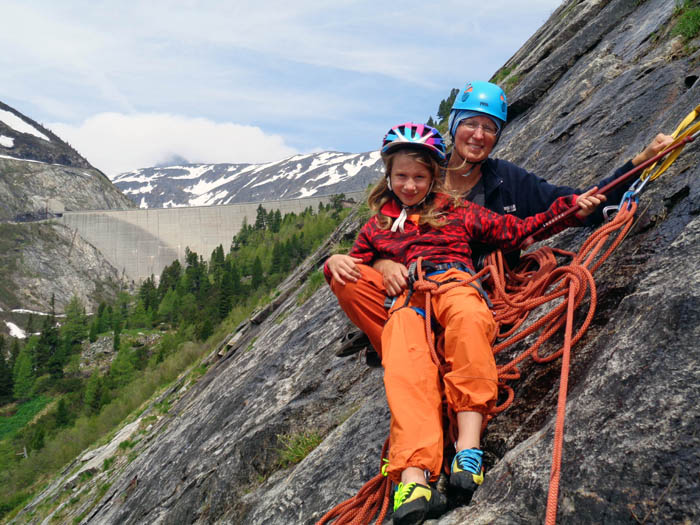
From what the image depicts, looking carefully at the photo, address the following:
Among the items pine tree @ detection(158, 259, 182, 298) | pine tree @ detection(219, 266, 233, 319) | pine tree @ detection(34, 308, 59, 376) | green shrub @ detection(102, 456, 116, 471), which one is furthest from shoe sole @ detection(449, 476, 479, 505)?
pine tree @ detection(158, 259, 182, 298)

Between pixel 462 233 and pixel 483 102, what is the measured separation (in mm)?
1516

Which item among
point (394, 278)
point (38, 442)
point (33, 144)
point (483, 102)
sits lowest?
point (38, 442)

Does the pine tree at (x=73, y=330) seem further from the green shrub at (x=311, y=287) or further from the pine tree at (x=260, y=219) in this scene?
the green shrub at (x=311, y=287)

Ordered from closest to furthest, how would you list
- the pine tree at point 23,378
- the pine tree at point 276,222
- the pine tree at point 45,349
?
the pine tree at point 23,378 < the pine tree at point 45,349 < the pine tree at point 276,222

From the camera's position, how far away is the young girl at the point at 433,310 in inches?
104

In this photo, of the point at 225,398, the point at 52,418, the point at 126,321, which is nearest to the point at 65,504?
the point at 225,398

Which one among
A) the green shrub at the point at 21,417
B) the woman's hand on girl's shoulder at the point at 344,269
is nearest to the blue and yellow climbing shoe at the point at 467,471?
the woman's hand on girl's shoulder at the point at 344,269

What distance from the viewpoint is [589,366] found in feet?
8.52

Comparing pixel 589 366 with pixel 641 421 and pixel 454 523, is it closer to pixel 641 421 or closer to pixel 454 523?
pixel 641 421

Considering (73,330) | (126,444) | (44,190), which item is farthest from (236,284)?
(44,190)

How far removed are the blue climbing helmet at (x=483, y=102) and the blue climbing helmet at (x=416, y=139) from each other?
35.1 inches

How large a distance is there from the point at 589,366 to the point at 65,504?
17.8 m

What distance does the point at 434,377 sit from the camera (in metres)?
2.93

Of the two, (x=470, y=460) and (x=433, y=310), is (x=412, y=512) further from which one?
(x=433, y=310)
